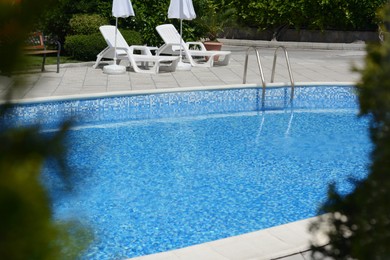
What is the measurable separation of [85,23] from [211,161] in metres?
8.38

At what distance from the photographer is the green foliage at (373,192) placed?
5.90 feet

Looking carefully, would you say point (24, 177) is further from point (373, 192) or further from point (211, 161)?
point (211, 161)

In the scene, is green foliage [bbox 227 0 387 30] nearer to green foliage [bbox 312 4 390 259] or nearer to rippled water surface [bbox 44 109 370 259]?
rippled water surface [bbox 44 109 370 259]

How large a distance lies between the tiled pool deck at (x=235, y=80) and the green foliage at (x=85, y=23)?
1569mm

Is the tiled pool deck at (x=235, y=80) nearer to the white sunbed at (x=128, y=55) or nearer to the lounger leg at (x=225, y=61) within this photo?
the lounger leg at (x=225, y=61)

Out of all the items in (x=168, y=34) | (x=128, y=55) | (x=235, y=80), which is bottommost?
(x=235, y=80)

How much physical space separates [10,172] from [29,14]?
0.75 feet

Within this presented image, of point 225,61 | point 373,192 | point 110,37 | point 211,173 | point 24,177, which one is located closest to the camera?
point 24,177

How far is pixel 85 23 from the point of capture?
15102 mm

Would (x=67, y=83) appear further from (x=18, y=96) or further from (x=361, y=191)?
(x=18, y=96)

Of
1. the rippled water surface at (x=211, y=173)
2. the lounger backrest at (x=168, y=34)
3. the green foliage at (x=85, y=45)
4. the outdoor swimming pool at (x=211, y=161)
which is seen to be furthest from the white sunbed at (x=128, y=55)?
the rippled water surface at (x=211, y=173)

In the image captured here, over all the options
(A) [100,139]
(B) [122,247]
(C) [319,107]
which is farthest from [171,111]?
(B) [122,247]

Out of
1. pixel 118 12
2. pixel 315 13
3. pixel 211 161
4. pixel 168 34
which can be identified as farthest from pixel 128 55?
pixel 315 13

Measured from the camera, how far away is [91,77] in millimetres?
12258
